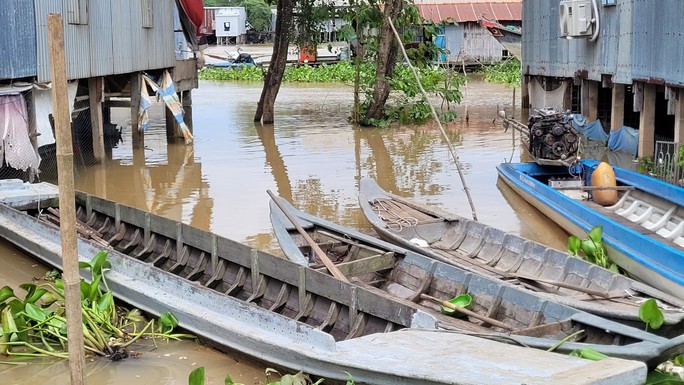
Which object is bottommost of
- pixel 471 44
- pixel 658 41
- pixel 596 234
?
pixel 596 234

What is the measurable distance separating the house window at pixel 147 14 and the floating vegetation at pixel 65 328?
35.0 ft

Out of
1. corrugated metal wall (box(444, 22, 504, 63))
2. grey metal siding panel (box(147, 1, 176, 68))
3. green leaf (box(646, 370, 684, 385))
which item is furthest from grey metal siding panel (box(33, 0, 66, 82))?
corrugated metal wall (box(444, 22, 504, 63))

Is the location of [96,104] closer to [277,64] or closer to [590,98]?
[277,64]

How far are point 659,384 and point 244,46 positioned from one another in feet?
177

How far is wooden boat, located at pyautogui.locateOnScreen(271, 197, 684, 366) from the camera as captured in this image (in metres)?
5.94

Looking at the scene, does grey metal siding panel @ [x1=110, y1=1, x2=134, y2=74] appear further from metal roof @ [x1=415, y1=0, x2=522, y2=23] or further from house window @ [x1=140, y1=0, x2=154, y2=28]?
metal roof @ [x1=415, y1=0, x2=522, y2=23]

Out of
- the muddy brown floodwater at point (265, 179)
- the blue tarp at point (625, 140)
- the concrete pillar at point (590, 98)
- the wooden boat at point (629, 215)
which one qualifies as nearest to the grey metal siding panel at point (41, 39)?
the muddy brown floodwater at point (265, 179)

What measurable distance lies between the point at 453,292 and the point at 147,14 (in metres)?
12.0

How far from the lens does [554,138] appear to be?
13.2 meters

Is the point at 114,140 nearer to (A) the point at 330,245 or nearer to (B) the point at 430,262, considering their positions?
(A) the point at 330,245

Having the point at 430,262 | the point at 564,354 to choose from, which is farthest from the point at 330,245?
the point at 564,354

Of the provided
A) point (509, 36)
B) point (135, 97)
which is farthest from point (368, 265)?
point (509, 36)

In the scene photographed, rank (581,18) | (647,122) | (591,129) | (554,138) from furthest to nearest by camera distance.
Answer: (591,129) < (581,18) < (647,122) < (554,138)

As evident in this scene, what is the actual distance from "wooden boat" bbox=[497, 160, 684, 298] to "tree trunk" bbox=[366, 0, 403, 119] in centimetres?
907
